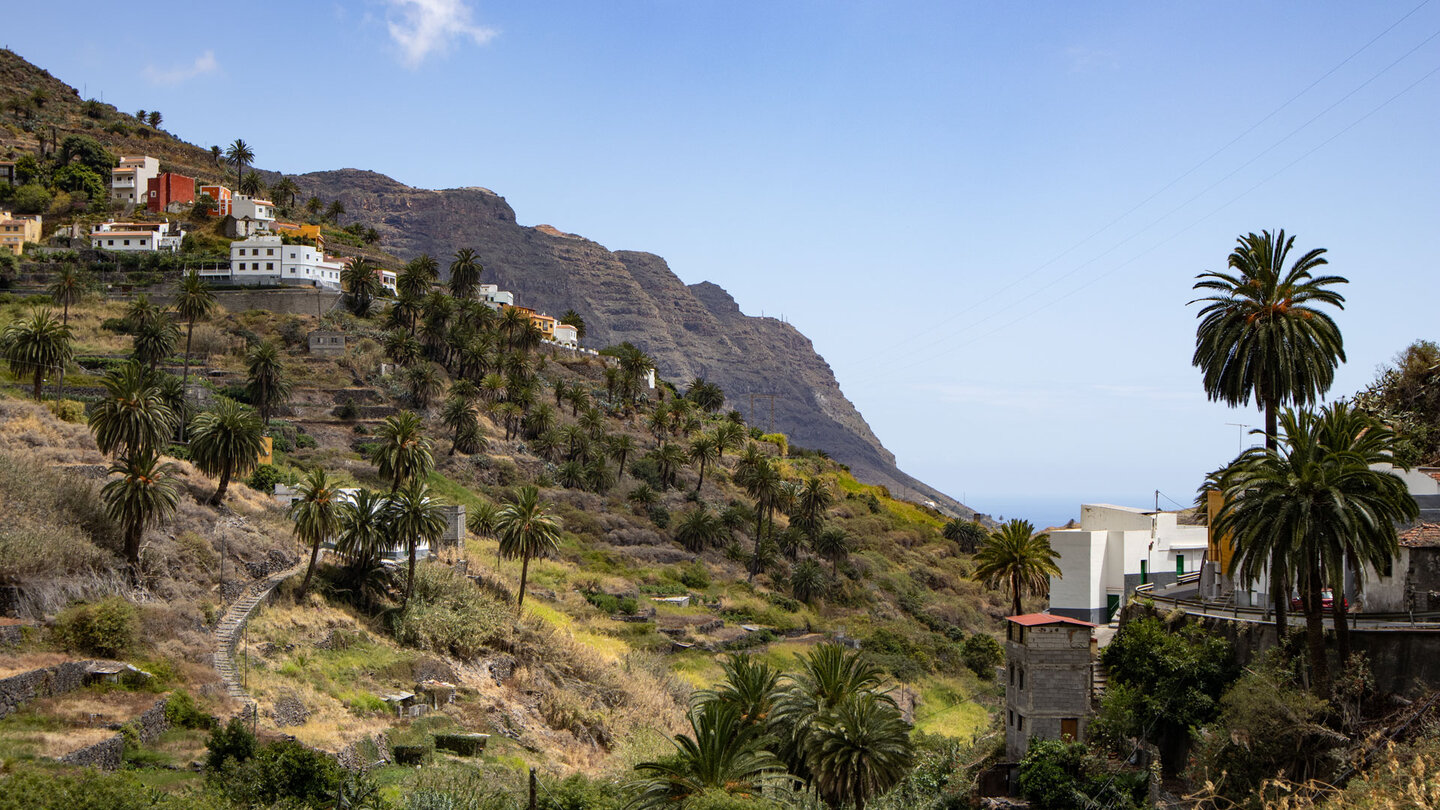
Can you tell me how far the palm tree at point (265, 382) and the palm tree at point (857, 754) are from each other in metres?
64.1

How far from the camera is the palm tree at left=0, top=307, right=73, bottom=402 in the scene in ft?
213

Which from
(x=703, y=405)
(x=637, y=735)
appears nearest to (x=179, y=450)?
(x=637, y=735)

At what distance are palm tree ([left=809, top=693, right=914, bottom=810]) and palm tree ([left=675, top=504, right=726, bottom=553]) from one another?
62.4m

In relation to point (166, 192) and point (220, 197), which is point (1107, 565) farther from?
point (166, 192)

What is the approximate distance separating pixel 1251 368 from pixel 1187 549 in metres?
24.5

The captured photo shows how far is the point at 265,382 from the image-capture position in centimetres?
8612

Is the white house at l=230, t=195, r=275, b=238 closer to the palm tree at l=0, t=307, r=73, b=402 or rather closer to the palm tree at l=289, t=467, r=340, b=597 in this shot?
the palm tree at l=0, t=307, r=73, b=402

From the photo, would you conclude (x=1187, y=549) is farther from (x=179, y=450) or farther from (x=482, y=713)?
(x=179, y=450)

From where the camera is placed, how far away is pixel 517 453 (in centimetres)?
10181

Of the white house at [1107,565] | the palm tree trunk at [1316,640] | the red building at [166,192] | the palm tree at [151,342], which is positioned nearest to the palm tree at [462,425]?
the palm tree at [151,342]

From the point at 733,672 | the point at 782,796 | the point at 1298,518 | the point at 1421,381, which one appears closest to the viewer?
the point at 1298,518

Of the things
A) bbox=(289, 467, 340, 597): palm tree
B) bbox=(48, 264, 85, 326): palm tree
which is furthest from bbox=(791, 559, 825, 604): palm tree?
bbox=(48, 264, 85, 326): palm tree

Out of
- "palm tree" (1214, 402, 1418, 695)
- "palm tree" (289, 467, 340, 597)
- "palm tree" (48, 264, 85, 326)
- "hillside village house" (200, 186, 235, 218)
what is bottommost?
"palm tree" (289, 467, 340, 597)

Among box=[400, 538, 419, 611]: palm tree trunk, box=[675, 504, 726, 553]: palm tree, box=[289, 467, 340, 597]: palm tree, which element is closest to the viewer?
box=[289, 467, 340, 597]: palm tree
